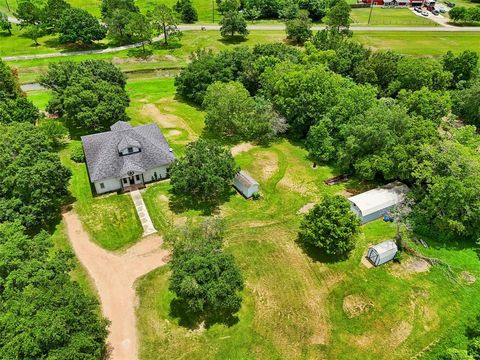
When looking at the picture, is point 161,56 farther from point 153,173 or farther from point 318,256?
point 318,256

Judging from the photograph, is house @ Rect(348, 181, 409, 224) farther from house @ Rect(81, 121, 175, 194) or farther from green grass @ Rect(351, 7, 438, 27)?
green grass @ Rect(351, 7, 438, 27)

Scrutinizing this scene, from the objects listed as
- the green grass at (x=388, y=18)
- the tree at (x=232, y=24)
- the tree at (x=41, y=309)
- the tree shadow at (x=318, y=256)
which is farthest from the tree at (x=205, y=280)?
the green grass at (x=388, y=18)

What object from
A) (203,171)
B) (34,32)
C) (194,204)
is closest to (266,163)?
(194,204)

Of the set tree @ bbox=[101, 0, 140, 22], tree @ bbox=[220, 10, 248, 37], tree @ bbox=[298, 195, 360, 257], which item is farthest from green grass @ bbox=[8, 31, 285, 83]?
tree @ bbox=[298, 195, 360, 257]

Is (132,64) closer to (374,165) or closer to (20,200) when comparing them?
(20,200)

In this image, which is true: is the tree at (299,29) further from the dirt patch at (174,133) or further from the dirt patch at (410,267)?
the dirt patch at (410,267)
